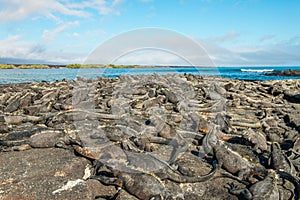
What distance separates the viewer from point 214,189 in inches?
211

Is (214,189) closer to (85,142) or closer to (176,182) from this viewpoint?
(176,182)

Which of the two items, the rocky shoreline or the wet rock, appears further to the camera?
the rocky shoreline

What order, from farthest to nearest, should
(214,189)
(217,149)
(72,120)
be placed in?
(72,120), (217,149), (214,189)

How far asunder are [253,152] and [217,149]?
Result: 4.01 feet

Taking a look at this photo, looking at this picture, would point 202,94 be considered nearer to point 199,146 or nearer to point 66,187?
point 199,146

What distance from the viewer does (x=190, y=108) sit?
38.0 feet

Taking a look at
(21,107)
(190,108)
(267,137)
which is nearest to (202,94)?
(190,108)

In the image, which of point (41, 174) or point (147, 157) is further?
point (147, 157)

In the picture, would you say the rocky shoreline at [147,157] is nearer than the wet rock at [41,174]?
No

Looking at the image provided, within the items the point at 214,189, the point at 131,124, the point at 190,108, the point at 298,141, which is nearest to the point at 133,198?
the point at 214,189

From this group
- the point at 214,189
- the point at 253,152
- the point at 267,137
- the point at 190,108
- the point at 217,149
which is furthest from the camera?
the point at 190,108

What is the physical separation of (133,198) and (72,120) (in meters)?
5.24

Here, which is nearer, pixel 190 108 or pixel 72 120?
pixel 72 120

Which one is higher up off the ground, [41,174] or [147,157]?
[147,157]
